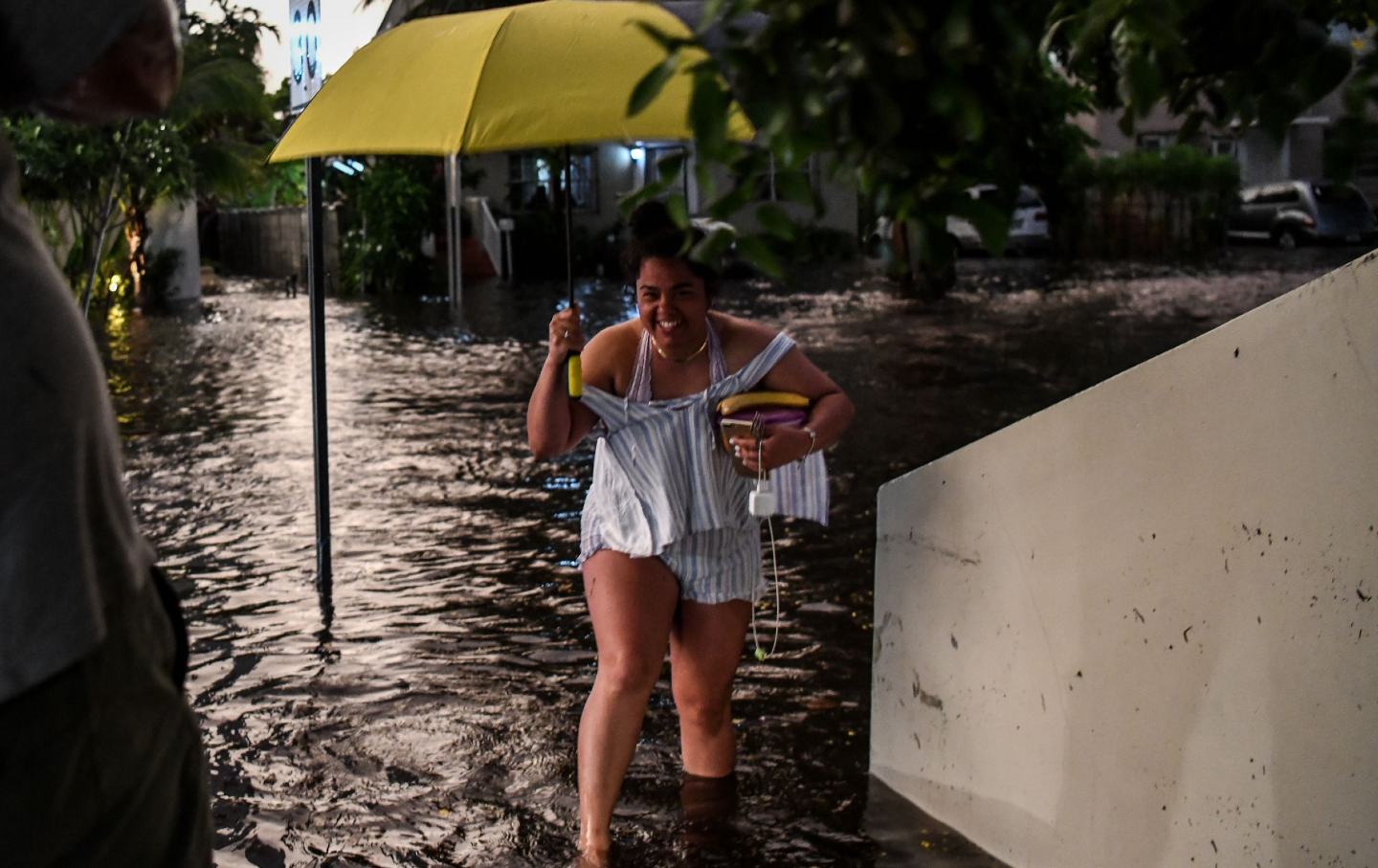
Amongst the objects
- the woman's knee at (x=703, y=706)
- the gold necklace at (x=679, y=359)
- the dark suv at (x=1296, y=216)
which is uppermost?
the gold necklace at (x=679, y=359)

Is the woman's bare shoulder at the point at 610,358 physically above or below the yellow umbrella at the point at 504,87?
below

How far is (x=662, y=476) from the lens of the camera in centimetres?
464

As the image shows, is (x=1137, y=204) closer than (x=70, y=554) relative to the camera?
No

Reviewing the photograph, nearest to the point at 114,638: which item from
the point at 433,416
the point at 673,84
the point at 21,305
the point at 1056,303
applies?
the point at 21,305

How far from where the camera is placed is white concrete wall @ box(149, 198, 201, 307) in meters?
30.0

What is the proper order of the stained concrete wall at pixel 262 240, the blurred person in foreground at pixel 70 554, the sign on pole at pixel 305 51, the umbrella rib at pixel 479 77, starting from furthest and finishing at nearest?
the stained concrete wall at pixel 262 240
the sign on pole at pixel 305 51
the umbrella rib at pixel 479 77
the blurred person in foreground at pixel 70 554

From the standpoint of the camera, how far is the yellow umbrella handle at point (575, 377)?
178 inches

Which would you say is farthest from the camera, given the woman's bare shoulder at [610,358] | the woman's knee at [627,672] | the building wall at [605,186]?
the building wall at [605,186]

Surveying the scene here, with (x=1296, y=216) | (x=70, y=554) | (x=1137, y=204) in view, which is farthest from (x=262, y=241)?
(x=70, y=554)

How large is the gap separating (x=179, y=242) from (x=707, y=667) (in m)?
27.9

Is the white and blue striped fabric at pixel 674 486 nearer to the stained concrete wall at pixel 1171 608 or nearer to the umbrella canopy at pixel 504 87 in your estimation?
the stained concrete wall at pixel 1171 608

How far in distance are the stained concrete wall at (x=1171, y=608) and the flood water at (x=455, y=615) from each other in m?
0.53

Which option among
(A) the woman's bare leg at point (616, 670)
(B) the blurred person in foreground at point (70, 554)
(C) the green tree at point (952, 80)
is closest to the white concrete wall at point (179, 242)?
(A) the woman's bare leg at point (616, 670)

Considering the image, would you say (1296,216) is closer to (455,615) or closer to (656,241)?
(455,615)
